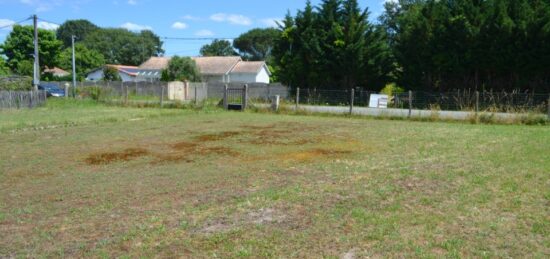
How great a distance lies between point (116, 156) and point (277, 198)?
4.67 meters

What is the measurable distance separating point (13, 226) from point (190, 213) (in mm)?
1811

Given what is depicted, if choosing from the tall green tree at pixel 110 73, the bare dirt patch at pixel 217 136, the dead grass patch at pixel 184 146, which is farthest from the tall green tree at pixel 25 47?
the dead grass patch at pixel 184 146

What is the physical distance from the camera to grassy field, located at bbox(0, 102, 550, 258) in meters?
4.44

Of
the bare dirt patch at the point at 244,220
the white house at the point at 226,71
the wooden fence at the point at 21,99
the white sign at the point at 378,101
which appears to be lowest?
the bare dirt patch at the point at 244,220

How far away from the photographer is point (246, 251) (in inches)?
169

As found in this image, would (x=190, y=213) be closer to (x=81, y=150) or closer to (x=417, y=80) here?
(x=81, y=150)

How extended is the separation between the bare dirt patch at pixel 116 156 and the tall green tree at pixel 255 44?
76508 millimetres

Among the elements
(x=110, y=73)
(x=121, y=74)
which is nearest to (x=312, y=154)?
(x=110, y=73)

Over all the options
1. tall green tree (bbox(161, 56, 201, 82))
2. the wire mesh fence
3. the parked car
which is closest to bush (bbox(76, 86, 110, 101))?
the wire mesh fence

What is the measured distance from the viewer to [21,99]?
956 inches

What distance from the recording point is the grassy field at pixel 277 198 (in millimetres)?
4441

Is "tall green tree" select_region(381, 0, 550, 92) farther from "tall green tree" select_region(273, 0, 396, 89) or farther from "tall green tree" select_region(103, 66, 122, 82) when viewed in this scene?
"tall green tree" select_region(103, 66, 122, 82)

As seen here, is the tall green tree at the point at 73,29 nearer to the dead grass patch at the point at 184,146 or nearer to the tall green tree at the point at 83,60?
the tall green tree at the point at 83,60

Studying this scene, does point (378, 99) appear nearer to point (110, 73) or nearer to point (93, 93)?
point (93, 93)
